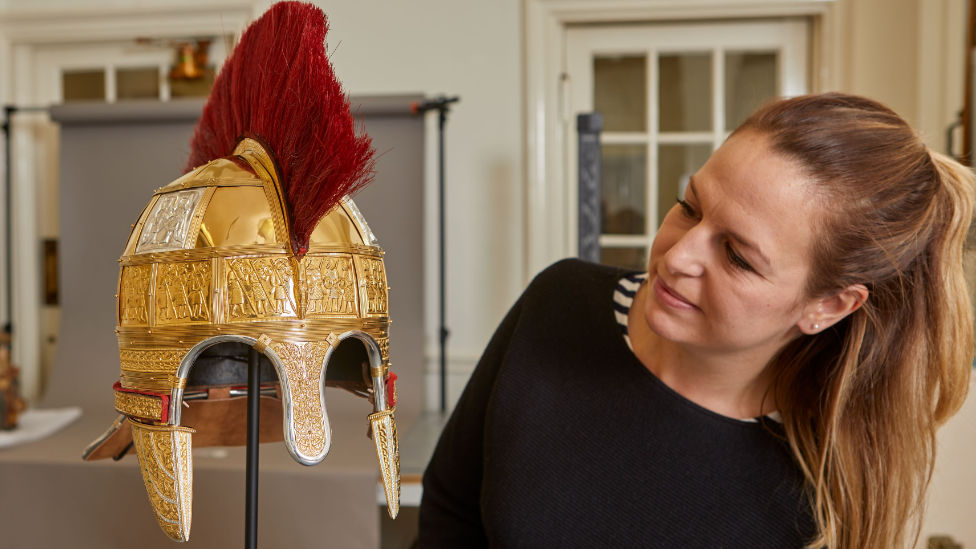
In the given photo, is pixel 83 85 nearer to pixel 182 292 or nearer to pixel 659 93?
pixel 659 93

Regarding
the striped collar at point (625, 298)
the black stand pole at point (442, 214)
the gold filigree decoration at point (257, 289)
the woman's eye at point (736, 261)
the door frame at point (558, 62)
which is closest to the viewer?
the gold filigree decoration at point (257, 289)

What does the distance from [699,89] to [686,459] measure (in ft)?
6.21

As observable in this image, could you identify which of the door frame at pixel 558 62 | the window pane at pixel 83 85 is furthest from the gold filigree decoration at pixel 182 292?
the window pane at pixel 83 85

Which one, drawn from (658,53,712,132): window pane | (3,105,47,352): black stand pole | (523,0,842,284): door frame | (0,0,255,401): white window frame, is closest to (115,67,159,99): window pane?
(0,0,255,401): white window frame

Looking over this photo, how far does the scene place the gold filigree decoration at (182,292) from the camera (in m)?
0.50

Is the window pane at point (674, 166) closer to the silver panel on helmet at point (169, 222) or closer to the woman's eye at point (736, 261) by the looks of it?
the woman's eye at point (736, 261)

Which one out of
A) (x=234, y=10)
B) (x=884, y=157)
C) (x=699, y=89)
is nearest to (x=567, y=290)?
(x=884, y=157)

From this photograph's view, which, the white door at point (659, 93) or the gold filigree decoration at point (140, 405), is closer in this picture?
the gold filigree decoration at point (140, 405)

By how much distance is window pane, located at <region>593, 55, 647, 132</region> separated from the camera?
8.05ft

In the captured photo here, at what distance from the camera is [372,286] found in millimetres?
557

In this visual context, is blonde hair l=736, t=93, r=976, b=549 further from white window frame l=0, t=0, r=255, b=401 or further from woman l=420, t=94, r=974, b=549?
white window frame l=0, t=0, r=255, b=401

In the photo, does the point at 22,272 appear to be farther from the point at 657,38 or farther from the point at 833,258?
the point at 833,258

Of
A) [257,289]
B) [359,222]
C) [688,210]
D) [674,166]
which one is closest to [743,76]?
[674,166]

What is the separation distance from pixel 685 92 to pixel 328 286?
2.20 m
